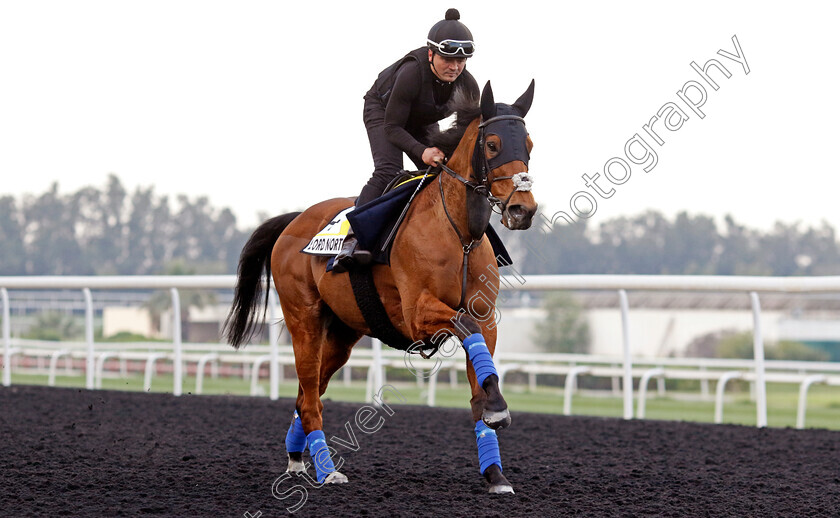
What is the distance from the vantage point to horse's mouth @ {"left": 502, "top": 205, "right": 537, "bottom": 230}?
152 inches

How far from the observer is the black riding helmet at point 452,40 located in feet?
14.7

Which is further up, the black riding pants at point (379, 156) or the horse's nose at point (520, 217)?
the black riding pants at point (379, 156)

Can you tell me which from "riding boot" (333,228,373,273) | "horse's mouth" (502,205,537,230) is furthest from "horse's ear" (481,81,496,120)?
"riding boot" (333,228,373,273)

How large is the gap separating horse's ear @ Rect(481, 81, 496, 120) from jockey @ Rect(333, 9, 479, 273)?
1.27ft

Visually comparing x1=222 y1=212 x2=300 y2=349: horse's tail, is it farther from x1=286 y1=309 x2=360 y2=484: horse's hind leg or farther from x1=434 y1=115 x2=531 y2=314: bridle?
x1=434 y1=115 x2=531 y2=314: bridle

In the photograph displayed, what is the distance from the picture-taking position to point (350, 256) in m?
4.72

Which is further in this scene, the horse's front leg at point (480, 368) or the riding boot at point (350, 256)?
the riding boot at point (350, 256)

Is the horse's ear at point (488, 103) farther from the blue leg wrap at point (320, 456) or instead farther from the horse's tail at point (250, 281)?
the horse's tail at point (250, 281)

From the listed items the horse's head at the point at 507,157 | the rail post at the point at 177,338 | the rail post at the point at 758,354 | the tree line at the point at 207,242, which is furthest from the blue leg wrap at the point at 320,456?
the tree line at the point at 207,242

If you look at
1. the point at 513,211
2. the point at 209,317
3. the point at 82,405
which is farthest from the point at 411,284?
the point at 209,317

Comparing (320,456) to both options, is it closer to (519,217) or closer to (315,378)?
(315,378)

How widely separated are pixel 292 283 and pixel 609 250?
233 feet

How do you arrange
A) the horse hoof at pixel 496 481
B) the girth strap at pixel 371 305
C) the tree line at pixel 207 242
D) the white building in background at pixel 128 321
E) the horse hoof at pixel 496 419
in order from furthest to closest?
the tree line at pixel 207 242
the white building in background at pixel 128 321
the girth strap at pixel 371 305
the horse hoof at pixel 496 481
the horse hoof at pixel 496 419

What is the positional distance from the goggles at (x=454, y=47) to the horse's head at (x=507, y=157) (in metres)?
0.42
